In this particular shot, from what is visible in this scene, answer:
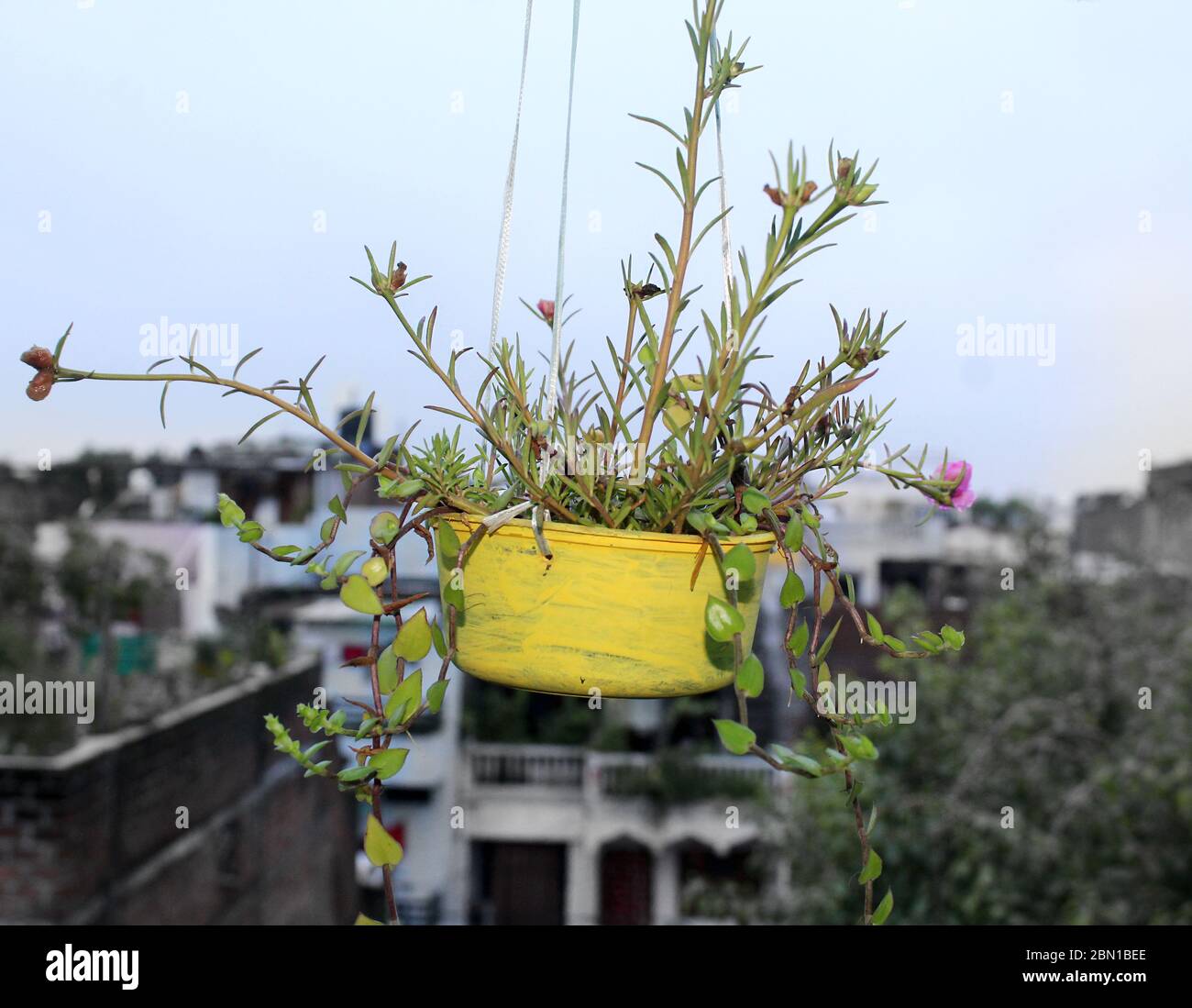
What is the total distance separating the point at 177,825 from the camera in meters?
3.77

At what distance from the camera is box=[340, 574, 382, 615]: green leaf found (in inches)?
25.0

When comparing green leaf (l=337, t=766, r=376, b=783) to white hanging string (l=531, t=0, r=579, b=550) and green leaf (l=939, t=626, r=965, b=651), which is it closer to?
white hanging string (l=531, t=0, r=579, b=550)

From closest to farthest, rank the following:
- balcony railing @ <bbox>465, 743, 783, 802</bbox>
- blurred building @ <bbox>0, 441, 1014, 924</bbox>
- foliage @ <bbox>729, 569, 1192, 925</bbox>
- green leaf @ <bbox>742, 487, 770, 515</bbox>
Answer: green leaf @ <bbox>742, 487, 770, 515</bbox> → foliage @ <bbox>729, 569, 1192, 925</bbox> → blurred building @ <bbox>0, 441, 1014, 924</bbox> → balcony railing @ <bbox>465, 743, 783, 802</bbox>

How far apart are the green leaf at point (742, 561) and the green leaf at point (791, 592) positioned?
40mm

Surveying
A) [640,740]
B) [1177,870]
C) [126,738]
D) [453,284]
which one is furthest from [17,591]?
[640,740]

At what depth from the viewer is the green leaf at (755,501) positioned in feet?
2.26

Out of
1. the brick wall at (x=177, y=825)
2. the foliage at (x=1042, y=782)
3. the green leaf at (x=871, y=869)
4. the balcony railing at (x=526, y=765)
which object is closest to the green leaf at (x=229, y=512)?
the green leaf at (x=871, y=869)

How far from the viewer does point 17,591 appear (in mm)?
3928

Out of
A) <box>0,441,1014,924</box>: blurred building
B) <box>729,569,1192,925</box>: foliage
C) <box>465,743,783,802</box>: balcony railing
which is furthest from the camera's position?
<box>465,743,783,802</box>: balcony railing

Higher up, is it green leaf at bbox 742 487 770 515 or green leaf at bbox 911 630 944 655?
green leaf at bbox 742 487 770 515

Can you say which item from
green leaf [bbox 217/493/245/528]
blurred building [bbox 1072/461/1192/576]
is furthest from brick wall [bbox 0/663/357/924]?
blurred building [bbox 1072/461/1192/576]

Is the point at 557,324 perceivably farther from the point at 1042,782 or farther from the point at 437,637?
the point at 1042,782
